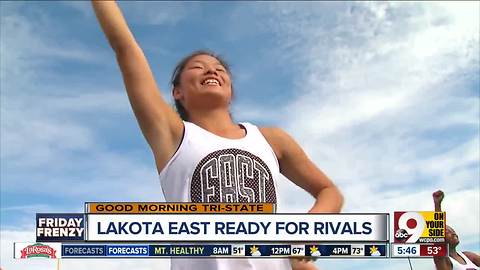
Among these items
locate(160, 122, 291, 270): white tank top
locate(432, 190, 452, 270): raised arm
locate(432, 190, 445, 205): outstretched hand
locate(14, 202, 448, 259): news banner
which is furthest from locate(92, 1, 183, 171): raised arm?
locate(432, 190, 445, 205): outstretched hand

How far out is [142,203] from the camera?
481cm

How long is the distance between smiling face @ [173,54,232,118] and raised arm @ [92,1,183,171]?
0.26m

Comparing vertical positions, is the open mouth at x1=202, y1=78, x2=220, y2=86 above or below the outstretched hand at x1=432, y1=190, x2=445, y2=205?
above

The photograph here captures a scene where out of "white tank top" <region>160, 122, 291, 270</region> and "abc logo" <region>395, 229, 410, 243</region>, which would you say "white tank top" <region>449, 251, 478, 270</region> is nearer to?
"abc logo" <region>395, 229, 410, 243</region>

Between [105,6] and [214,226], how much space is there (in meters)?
1.72

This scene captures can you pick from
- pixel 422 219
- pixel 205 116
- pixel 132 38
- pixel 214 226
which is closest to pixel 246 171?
pixel 205 116

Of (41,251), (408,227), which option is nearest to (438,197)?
(408,227)

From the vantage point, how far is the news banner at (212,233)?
14.5ft

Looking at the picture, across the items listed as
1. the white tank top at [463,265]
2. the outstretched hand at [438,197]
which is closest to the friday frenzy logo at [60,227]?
the outstretched hand at [438,197]

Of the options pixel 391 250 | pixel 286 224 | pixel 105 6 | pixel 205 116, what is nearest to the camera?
pixel 105 6

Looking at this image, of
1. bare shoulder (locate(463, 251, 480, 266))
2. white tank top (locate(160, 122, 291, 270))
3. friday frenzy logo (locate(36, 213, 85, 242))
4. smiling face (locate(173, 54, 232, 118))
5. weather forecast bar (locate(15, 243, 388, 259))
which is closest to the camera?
white tank top (locate(160, 122, 291, 270))

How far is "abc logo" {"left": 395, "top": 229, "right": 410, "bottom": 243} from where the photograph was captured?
202 inches

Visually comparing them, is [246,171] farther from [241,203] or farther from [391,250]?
[391,250]

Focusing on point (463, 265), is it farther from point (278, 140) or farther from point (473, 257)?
point (278, 140)
